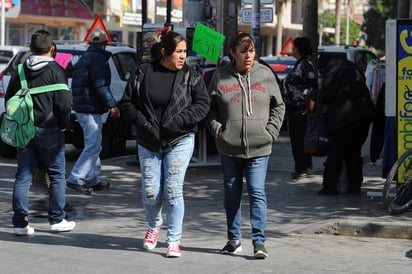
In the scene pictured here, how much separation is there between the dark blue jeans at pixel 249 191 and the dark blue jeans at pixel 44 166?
169 centimetres

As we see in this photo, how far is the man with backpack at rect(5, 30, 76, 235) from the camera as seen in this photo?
28.8 ft

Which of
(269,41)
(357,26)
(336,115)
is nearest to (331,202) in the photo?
(336,115)

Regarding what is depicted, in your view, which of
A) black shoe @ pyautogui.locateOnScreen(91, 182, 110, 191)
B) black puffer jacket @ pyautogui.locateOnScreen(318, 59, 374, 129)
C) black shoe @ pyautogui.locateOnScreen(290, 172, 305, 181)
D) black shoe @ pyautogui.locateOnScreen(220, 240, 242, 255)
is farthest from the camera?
black shoe @ pyautogui.locateOnScreen(290, 172, 305, 181)

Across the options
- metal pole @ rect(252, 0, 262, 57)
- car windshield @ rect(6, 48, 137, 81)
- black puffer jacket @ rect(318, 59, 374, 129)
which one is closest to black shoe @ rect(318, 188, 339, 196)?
black puffer jacket @ rect(318, 59, 374, 129)

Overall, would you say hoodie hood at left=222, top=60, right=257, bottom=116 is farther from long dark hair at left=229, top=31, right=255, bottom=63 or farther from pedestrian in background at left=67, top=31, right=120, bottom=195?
pedestrian in background at left=67, top=31, right=120, bottom=195

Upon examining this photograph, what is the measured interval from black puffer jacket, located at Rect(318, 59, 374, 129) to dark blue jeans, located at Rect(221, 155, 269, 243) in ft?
10.9

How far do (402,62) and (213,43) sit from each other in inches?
136

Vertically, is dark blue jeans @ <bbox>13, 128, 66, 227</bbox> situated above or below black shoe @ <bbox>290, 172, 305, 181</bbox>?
above

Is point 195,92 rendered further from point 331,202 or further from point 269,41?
point 269,41

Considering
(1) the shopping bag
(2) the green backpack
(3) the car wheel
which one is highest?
(2) the green backpack

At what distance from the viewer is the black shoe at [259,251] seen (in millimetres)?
7859

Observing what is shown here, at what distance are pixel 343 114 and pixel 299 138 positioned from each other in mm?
1304

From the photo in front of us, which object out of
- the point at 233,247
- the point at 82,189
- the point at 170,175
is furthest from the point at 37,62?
the point at 82,189

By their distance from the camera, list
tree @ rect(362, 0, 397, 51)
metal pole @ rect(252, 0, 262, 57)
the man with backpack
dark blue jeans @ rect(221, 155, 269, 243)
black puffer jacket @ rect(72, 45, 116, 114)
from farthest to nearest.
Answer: tree @ rect(362, 0, 397, 51) → metal pole @ rect(252, 0, 262, 57) → black puffer jacket @ rect(72, 45, 116, 114) → the man with backpack → dark blue jeans @ rect(221, 155, 269, 243)
